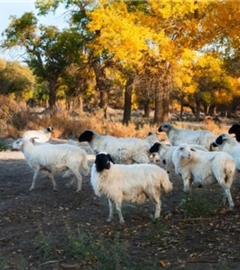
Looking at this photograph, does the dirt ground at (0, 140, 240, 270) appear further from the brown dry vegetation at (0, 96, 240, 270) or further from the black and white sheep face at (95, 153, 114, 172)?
the black and white sheep face at (95, 153, 114, 172)

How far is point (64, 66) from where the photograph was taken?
1586 inches

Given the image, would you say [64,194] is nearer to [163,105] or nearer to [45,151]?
[45,151]

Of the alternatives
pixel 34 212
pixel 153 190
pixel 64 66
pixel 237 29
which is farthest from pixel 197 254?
pixel 64 66

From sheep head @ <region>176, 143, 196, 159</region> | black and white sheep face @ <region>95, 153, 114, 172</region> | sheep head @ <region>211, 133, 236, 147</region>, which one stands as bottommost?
black and white sheep face @ <region>95, 153, 114, 172</region>

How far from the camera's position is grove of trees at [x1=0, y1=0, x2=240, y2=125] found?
67.8 feet

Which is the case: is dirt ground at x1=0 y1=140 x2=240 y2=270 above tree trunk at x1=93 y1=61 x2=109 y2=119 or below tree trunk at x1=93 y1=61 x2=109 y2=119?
below

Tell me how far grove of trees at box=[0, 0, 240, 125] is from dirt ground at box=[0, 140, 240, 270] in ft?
29.0

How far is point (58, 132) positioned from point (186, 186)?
45.7ft

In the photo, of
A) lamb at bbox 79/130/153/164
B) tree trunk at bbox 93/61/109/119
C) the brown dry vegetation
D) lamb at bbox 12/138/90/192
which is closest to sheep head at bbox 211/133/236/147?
the brown dry vegetation

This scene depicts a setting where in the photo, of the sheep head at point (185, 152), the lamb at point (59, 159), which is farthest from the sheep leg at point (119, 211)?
the lamb at point (59, 159)

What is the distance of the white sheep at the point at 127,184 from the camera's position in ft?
26.7

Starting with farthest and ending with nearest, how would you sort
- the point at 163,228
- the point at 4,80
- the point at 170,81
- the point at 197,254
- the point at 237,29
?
the point at 4,80
the point at 170,81
the point at 237,29
the point at 163,228
the point at 197,254

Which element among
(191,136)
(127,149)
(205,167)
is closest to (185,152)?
(205,167)

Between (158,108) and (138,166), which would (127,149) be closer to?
(138,166)
